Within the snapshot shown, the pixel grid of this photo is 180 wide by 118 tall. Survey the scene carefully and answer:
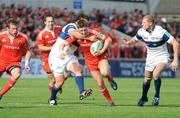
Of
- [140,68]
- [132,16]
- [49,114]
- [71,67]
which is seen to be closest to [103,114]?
[49,114]

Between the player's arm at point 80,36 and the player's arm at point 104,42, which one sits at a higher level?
the player's arm at point 80,36

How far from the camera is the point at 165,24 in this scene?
4331 cm

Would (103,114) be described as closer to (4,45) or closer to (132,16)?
(4,45)

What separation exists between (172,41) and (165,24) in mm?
26697

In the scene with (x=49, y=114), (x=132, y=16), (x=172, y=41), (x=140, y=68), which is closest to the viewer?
(x=49, y=114)

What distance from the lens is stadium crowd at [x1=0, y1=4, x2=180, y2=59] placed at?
125 ft

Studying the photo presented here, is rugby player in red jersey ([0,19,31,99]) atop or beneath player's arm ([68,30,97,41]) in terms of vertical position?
beneath

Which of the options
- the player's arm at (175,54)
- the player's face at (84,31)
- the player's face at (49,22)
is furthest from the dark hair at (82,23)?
the player's face at (49,22)

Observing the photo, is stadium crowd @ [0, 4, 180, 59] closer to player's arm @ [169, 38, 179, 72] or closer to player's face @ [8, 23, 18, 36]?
player's face @ [8, 23, 18, 36]

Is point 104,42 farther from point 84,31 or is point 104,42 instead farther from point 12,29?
point 12,29

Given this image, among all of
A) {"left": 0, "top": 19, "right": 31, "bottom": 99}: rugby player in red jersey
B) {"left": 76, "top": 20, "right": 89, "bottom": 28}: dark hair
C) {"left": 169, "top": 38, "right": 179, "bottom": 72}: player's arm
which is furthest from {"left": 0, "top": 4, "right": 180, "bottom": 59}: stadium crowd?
{"left": 76, "top": 20, "right": 89, "bottom": 28}: dark hair

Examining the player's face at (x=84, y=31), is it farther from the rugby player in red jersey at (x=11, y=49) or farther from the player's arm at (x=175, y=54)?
the player's arm at (x=175, y=54)

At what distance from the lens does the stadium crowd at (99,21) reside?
3825cm

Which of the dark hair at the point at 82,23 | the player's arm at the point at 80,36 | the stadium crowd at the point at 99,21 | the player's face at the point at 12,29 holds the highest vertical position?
the dark hair at the point at 82,23
